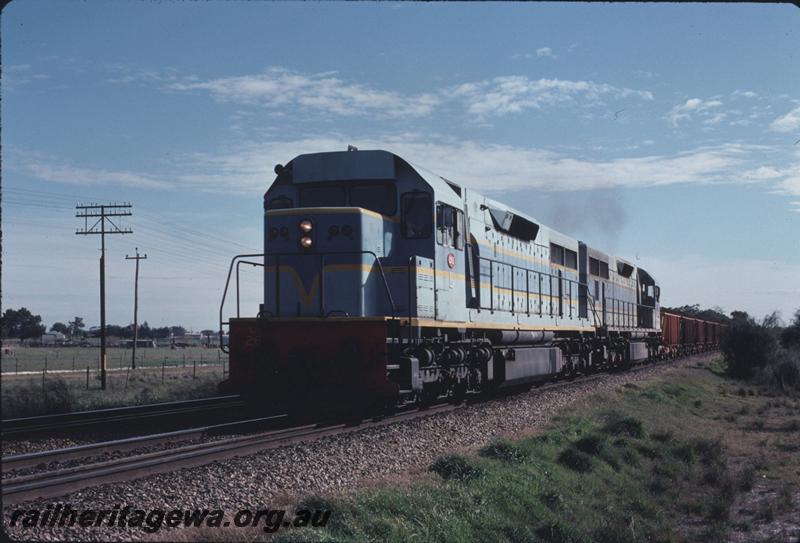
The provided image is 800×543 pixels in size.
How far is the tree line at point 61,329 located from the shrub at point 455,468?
75445 millimetres

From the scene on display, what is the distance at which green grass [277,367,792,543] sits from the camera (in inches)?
296

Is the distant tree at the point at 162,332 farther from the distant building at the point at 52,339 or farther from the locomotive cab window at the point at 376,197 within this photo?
the locomotive cab window at the point at 376,197

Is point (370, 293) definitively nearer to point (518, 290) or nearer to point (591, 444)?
point (591, 444)

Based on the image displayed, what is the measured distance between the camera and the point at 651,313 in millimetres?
37938

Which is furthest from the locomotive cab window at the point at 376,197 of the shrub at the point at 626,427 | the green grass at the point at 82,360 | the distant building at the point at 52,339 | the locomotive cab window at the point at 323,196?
the distant building at the point at 52,339

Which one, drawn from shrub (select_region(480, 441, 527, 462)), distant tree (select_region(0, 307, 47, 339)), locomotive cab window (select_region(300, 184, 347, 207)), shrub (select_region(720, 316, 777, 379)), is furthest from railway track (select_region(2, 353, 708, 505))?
distant tree (select_region(0, 307, 47, 339))

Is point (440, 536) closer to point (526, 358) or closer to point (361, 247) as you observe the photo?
point (361, 247)

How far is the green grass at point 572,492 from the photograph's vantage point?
7.51 meters

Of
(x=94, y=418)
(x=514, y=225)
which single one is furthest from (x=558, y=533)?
(x=514, y=225)

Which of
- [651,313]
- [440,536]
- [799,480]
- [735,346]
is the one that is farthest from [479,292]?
[735,346]

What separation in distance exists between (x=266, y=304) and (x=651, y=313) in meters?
28.9

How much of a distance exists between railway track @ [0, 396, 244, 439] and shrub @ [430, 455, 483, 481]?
583 centimetres

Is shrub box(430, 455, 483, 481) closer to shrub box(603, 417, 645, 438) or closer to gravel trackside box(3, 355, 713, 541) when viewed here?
gravel trackside box(3, 355, 713, 541)

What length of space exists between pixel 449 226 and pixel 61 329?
563ft
